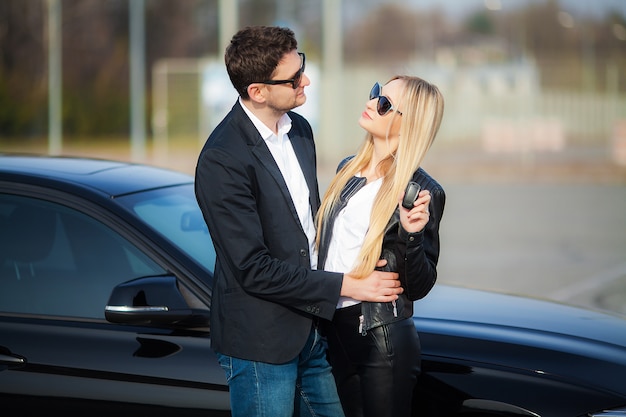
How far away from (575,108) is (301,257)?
31.8 meters

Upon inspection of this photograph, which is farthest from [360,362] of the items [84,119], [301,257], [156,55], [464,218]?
[156,55]

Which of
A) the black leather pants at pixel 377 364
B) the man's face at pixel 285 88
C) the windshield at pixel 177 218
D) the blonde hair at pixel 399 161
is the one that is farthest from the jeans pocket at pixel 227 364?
the man's face at pixel 285 88

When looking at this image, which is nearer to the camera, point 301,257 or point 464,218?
point 301,257

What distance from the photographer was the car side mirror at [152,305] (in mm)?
2984

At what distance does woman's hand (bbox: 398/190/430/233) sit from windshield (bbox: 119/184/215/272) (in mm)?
897

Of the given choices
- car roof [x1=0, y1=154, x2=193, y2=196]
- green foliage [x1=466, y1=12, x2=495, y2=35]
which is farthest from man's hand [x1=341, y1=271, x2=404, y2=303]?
green foliage [x1=466, y1=12, x2=495, y2=35]

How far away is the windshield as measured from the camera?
3.38 metres

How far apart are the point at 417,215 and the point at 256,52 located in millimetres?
686

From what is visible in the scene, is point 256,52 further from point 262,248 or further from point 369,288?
point 369,288

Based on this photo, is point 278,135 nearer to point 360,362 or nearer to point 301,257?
point 301,257

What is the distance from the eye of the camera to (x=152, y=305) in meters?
3.03

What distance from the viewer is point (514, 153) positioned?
28547 mm

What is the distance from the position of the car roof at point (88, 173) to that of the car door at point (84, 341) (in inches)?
4.0

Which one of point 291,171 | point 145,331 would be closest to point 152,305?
point 145,331
